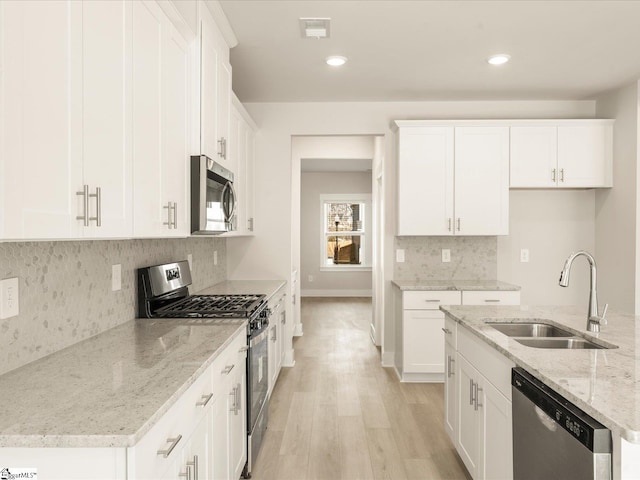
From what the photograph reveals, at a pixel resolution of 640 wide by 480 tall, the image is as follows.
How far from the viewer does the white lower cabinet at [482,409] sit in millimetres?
1860

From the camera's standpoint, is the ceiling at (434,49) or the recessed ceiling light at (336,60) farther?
the recessed ceiling light at (336,60)

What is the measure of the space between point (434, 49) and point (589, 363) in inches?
95.6

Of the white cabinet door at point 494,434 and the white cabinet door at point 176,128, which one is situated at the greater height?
the white cabinet door at point 176,128

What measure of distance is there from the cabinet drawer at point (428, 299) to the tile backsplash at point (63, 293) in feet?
7.69

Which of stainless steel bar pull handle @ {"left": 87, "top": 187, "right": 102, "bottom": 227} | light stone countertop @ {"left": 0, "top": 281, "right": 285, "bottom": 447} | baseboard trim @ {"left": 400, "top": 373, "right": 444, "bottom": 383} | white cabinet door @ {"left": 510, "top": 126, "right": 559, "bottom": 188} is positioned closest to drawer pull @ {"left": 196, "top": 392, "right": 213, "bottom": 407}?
light stone countertop @ {"left": 0, "top": 281, "right": 285, "bottom": 447}

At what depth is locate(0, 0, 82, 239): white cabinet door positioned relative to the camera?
1.01 metres

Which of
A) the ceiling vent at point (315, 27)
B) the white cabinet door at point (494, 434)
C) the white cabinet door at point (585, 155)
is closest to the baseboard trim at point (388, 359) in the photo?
the white cabinet door at point (585, 155)

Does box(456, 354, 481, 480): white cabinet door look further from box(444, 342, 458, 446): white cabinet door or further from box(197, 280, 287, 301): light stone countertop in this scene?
box(197, 280, 287, 301): light stone countertop

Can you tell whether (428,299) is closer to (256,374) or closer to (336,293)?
(256,374)

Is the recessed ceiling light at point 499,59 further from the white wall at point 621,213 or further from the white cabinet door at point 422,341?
the white cabinet door at point 422,341

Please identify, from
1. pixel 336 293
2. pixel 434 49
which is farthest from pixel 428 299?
pixel 336 293

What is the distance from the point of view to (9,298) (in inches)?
57.2

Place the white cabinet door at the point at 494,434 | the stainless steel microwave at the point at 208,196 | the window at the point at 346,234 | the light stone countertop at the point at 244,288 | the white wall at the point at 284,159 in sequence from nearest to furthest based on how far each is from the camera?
the white cabinet door at the point at 494,434, the stainless steel microwave at the point at 208,196, the light stone countertop at the point at 244,288, the white wall at the point at 284,159, the window at the point at 346,234

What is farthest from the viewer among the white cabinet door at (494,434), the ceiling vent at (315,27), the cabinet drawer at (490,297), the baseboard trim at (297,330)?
the baseboard trim at (297,330)
